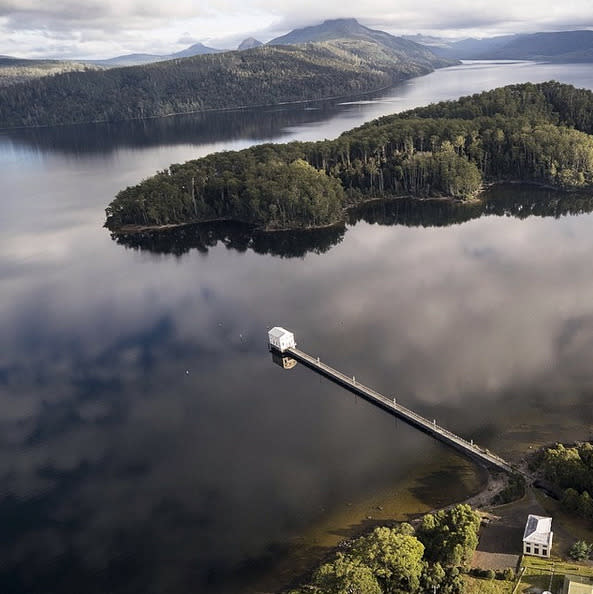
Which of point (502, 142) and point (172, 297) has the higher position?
point (502, 142)

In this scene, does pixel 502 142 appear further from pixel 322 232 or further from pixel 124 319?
pixel 124 319

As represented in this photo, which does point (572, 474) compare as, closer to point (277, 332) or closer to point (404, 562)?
point (404, 562)

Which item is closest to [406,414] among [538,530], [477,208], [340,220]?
[538,530]

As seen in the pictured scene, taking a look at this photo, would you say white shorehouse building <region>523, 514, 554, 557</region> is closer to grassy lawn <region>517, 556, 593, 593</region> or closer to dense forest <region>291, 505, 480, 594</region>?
grassy lawn <region>517, 556, 593, 593</region>

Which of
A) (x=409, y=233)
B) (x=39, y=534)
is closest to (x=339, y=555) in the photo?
(x=39, y=534)

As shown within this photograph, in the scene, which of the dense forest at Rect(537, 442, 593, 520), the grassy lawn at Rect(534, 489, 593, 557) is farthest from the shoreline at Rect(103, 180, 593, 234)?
the grassy lawn at Rect(534, 489, 593, 557)
